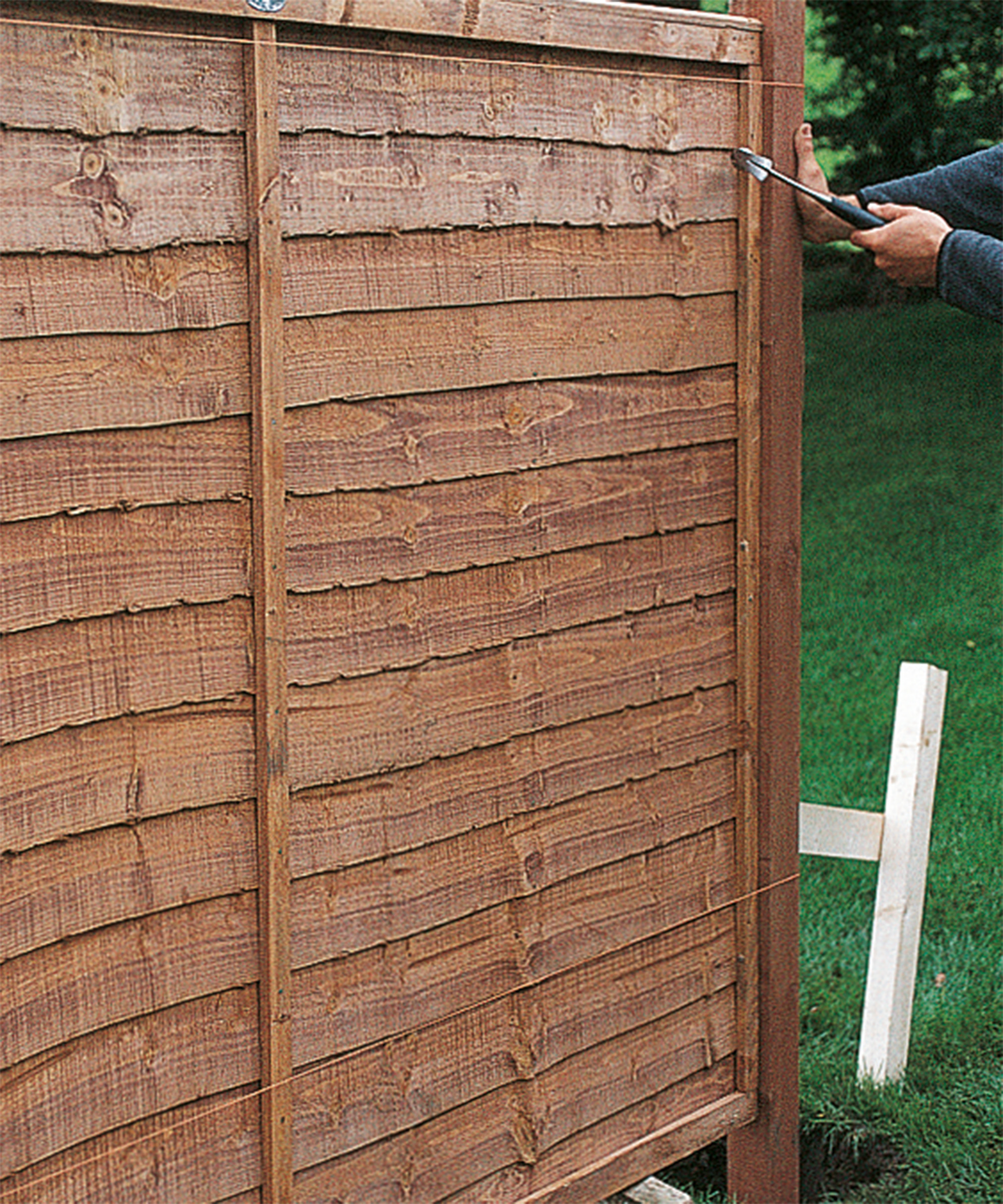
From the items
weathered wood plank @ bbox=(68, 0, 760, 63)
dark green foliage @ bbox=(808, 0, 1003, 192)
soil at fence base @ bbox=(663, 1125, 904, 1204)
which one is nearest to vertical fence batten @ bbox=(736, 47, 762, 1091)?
weathered wood plank @ bbox=(68, 0, 760, 63)

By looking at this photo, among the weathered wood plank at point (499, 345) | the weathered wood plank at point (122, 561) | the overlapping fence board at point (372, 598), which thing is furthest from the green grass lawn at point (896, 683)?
the weathered wood plank at point (122, 561)

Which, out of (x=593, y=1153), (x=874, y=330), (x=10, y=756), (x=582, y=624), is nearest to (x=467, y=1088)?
(x=593, y=1153)

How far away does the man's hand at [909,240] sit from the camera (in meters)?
2.84

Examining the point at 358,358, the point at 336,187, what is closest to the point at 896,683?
the point at 358,358

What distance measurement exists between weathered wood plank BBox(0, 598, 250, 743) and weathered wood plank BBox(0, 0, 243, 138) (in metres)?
0.65

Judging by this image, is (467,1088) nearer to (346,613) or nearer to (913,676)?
(346,613)

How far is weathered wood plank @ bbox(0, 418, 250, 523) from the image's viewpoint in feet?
6.32

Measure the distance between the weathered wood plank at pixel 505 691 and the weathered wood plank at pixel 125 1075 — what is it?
0.38 metres

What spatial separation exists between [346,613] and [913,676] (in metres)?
1.98

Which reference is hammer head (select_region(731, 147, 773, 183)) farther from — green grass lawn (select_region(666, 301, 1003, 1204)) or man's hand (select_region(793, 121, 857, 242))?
green grass lawn (select_region(666, 301, 1003, 1204))

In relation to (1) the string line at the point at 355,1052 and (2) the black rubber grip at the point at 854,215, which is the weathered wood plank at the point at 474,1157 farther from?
(2) the black rubber grip at the point at 854,215

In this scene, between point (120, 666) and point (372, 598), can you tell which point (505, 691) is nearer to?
point (372, 598)

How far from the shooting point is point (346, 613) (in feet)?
7.68

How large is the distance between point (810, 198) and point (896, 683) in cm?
433
